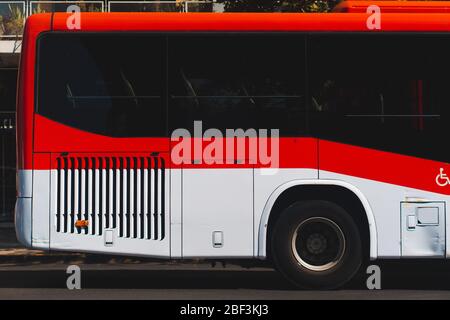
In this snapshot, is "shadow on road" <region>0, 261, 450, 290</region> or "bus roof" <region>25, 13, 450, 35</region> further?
"shadow on road" <region>0, 261, 450, 290</region>

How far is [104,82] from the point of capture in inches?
407

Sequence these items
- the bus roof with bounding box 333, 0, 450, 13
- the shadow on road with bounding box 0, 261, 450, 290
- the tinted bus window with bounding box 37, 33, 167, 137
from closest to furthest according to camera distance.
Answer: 1. the tinted bus window with bounding box 37, 33, 167, 137
2. the bus roof with bounding box 333, 0, 450, 13
3. the shadow on road with bounding box 0, 261, 450, 290

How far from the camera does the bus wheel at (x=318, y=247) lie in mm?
10281

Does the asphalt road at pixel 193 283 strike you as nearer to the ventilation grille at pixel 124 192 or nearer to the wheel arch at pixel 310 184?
the wheel arch at pixel 310 184

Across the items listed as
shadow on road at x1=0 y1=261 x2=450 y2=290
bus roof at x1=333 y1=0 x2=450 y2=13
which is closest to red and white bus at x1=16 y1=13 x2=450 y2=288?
bus roof at x1=333 y1=0 x2=450 y2=13

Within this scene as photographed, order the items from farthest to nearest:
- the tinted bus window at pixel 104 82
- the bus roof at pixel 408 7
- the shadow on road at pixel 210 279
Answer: the shadow on road at pixel 210 279
the bus roof at pixel 408 7
the tinted bus window at pixel 104 82

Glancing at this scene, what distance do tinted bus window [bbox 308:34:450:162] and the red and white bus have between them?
16 millimetres

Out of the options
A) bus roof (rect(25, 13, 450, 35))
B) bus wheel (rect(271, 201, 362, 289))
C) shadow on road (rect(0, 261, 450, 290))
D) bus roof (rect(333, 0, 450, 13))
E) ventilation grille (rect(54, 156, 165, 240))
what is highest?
bus roof (rect(333, 0, 450, 13))

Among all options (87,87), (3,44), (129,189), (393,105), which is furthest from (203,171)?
(3,44)

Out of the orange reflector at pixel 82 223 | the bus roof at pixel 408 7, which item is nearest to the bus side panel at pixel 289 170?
the bus roof at pixel 408 7

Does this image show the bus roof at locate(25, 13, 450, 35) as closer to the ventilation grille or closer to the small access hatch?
the ventilation grille

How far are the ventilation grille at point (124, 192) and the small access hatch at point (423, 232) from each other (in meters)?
2.80

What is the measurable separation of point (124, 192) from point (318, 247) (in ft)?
7.70

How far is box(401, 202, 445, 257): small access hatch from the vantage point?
10234 mm
